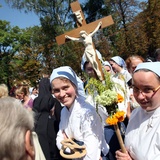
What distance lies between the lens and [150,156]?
192 centimetres

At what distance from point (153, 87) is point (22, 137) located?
1166 mm

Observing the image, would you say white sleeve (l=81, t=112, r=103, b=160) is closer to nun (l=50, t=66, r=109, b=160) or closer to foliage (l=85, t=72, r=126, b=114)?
nun (l=50, t=66, r=109, b=160)

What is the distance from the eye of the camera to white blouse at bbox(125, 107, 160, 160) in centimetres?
193

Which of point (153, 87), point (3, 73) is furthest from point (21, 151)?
point (3, 73)

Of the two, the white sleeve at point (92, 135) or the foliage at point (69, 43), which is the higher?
the foliage at point (69, 43)

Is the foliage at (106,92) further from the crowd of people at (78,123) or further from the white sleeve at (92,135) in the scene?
the white sleeve at (92,135)

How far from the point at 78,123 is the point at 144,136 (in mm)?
832

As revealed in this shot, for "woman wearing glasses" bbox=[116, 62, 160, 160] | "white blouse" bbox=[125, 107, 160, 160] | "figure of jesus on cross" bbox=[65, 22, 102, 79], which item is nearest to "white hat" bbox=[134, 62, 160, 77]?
"woman wearing glasses" bbox=[116, 62, 160, 160]

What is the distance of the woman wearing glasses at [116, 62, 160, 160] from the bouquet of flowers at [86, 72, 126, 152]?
0.18 m

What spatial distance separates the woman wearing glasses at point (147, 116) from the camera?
1963 millimetres

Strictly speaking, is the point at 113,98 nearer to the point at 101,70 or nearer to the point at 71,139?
the point at 101,70

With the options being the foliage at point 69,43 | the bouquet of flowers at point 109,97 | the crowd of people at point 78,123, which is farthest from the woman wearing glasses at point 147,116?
the foliage at point 69,43

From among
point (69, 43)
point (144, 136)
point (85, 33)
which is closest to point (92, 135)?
point (144, 136)

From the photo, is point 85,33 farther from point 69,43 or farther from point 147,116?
point 69,43
